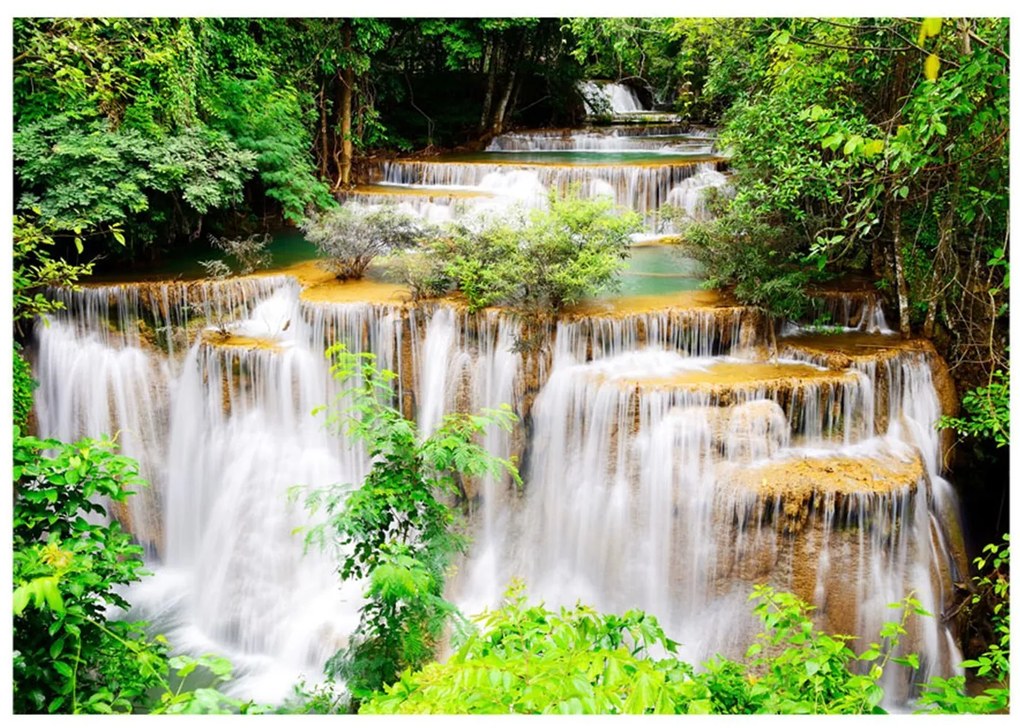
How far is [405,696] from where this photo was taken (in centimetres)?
312

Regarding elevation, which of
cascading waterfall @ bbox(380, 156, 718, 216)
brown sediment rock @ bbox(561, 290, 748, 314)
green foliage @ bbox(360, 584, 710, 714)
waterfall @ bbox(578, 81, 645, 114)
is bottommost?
green foliage @ bbox(360, 584, 710, 714)

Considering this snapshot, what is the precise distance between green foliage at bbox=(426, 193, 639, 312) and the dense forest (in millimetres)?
33

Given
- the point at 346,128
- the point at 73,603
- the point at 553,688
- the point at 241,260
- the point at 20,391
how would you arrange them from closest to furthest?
the point at 553,688
the point at 73,603
the point at 20,391
the point at 241,260
the point at 346,128

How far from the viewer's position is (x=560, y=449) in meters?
7.54

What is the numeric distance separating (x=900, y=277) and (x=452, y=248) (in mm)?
4778

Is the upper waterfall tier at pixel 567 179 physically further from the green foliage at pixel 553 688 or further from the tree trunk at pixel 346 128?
the green foliage at pixel 553 688

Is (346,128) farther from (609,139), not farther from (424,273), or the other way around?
(424,273)

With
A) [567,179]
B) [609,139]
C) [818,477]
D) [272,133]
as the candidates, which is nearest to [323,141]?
[272,133]

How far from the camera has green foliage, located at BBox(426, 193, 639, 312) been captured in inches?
305

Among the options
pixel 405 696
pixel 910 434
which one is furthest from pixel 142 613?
pixel 910 434

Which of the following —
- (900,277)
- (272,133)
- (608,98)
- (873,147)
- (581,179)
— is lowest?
(900,277)

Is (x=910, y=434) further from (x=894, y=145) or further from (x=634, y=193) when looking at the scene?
(x=634, y=193)

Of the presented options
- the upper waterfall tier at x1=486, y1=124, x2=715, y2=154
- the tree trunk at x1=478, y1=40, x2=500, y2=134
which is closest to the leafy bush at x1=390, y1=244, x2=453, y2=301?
the upper waterfall tier at x1=486, y1=124, x2=715, y2=154

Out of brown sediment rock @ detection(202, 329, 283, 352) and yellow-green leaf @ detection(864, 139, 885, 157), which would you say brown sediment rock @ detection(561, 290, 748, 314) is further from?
yellow-green leaf @ detection(864, 139, 885, 157)
